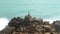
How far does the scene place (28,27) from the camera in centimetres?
5778

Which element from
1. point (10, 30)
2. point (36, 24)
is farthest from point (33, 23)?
point (10, 30)

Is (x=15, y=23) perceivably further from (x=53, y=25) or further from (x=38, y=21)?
(x=53, y=25)

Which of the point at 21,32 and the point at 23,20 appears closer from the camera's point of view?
the point at 21,32

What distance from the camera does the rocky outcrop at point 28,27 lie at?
187 feet

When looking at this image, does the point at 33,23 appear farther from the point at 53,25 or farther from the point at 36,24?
the point at 53,25

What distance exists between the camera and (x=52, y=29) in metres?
59.6

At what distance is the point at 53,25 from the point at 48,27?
4967 millimetres

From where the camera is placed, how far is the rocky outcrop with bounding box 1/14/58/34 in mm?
57125

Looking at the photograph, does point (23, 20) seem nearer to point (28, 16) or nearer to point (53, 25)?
point (28, 16)

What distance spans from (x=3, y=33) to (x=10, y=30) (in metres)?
1.45

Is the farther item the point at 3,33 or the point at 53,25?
the point at 53,25

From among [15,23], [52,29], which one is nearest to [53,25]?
[52,29]

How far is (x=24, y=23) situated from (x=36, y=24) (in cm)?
243

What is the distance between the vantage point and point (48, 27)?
5919 centimetres
